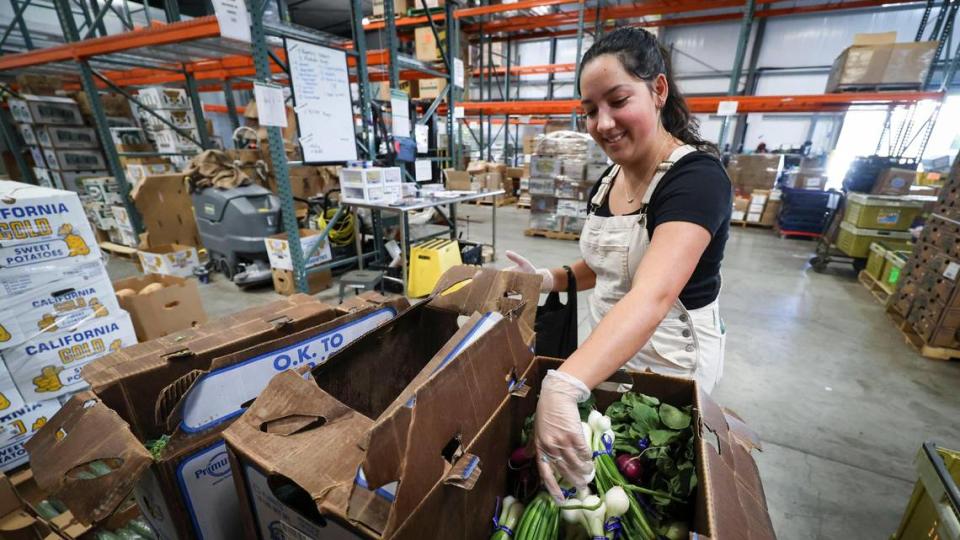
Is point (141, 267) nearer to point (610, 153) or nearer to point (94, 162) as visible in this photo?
point (94, 162)

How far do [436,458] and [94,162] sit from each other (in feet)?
25.9

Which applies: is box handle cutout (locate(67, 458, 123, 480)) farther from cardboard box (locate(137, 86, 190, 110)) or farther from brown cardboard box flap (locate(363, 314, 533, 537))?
cardboard box (locate(137, 86, 190, 110))

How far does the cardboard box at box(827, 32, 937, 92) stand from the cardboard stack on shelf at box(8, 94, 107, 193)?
36.8ft

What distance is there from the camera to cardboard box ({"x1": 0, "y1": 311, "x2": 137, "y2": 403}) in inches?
67.2

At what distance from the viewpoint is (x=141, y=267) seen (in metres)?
4.58

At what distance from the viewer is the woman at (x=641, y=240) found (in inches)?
29.9

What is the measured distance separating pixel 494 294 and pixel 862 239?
571 cm

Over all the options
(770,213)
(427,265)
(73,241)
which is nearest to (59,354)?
(73,241)

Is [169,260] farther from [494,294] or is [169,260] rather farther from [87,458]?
[494,294]

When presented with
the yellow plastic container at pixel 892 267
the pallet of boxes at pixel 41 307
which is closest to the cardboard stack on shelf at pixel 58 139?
the pallet of boxes at pixel 41 307

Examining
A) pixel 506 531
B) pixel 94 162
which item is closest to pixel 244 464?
pixel 506 531

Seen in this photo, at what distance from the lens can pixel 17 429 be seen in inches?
67.5

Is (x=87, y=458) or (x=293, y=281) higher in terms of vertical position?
(x=87, y=458)

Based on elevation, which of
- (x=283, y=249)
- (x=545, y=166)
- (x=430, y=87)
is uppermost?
(x=430, y=87)
